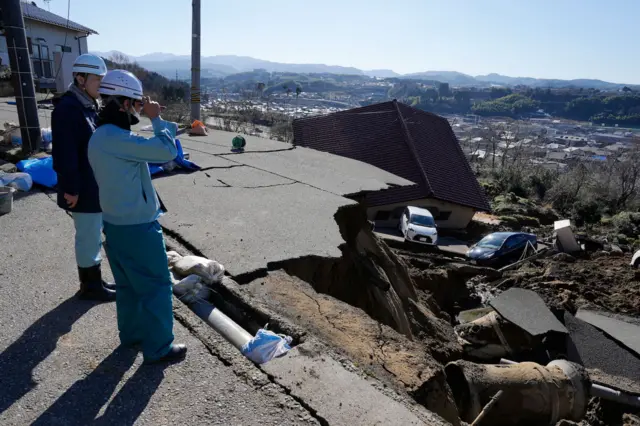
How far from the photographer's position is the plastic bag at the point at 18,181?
6262 mm

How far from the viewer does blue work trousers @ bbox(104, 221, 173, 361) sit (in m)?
2.92

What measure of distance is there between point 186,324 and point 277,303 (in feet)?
2.80

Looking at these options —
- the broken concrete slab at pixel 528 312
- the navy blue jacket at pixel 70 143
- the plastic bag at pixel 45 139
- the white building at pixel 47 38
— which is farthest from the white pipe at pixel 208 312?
the white building at pixel 47 38

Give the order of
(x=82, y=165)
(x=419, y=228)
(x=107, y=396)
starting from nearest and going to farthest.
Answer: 1. (x=107, y=396)
2. (x=82, y=165)
3. (x=419, y=228)

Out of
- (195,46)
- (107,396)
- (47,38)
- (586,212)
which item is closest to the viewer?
(107,396)

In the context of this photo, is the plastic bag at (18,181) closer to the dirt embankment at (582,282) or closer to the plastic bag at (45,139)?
the plastic bag at (45,139)

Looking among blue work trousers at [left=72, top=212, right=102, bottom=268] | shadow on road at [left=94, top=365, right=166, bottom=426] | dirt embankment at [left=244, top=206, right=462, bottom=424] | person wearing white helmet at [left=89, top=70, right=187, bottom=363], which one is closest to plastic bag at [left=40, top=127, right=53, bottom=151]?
blue work trousers at [left=72, top=212, right=102, bottom=268]

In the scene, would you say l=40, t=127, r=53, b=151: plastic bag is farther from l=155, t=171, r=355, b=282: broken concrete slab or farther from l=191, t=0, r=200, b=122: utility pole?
l=191, t=0, r=200, b=122: utility pole

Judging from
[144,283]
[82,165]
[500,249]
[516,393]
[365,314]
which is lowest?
[500,249]

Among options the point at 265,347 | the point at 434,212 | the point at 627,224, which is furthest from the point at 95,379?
the point at 627,224

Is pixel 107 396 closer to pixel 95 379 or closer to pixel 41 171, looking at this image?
pixel 95 379

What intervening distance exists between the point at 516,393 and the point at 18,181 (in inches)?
270

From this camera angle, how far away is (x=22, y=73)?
294 inches

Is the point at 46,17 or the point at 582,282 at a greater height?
the point at 46,17
